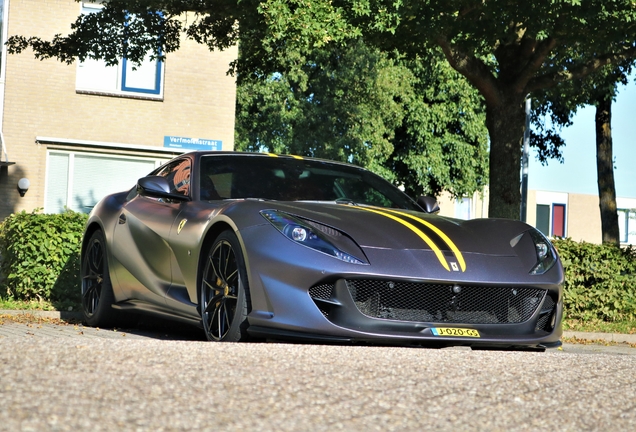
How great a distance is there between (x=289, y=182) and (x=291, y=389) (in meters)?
3.43

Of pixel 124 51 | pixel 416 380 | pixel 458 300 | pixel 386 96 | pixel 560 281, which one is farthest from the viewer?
pixel 386 96

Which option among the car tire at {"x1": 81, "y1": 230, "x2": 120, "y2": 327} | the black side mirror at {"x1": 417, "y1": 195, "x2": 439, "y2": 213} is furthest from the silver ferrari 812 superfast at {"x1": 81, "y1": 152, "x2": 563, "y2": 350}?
the car tire at {"x1": 81, "y1": 230, "x2": 120, "y2": 327}

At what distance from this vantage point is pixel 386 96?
131 feet

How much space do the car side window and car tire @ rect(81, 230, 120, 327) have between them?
2.81 ft

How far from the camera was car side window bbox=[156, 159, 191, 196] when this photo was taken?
23.9 feet

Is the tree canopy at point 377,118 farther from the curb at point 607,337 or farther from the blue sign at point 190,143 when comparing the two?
the curb at point 607,337

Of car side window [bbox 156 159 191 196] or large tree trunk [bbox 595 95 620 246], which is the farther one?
large tree trunk [bbox 595 95 620 246]

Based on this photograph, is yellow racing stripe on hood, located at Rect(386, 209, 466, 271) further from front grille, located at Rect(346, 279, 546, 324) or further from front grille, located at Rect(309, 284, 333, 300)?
front grille, located at Rect(309, 284, 333, 300)

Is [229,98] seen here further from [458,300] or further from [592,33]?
[458,300]

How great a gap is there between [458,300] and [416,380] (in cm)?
169

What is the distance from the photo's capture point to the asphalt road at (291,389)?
323 cm

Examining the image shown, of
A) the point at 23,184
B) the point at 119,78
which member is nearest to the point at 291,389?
the point at 23,184

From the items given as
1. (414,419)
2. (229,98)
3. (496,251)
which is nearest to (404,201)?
(496,251)

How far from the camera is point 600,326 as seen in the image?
12414mm
